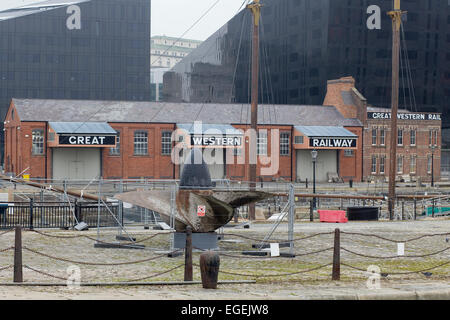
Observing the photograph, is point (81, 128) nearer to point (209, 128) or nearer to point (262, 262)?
point (209, 128)

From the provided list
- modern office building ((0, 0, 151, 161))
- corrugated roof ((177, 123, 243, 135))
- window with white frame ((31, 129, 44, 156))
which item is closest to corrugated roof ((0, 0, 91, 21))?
modern office building ((0, 0, 151, 161))

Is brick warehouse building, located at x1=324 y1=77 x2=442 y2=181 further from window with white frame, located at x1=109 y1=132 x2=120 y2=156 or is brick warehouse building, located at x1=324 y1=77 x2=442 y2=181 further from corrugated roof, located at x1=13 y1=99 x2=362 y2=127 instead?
window with white frame, located at x1=109 y1=132 x2=120 y2=156

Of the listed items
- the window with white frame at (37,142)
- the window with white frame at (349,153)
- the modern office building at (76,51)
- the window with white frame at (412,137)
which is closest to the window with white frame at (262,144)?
the window with white frame at (349,153)

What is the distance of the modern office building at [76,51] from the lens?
116438 millimetres

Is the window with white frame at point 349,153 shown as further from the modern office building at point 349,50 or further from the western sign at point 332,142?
the modern office building at point 349,50

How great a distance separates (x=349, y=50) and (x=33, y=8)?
58682 millimetres

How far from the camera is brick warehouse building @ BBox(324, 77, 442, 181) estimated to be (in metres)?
72.0

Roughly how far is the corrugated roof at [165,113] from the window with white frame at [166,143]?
1197 mm

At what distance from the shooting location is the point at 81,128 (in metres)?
62.3

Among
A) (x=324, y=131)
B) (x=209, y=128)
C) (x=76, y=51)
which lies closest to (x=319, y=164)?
(x=324, y=131)

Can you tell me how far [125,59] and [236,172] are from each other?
64180mm

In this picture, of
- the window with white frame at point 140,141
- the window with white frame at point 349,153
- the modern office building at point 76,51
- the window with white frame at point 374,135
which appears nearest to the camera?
the window with white frame at point 140,141

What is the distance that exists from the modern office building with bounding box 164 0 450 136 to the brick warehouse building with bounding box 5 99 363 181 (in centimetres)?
2789

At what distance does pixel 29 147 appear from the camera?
61.8 metres
